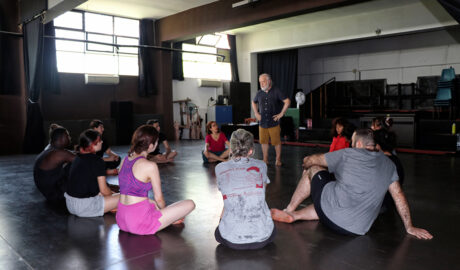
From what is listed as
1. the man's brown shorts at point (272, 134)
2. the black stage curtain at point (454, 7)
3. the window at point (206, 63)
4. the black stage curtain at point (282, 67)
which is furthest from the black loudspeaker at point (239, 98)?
the black stage curtain at point (454, 7)

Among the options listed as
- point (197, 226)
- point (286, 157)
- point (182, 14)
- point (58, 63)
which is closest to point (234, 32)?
point (182, 14)

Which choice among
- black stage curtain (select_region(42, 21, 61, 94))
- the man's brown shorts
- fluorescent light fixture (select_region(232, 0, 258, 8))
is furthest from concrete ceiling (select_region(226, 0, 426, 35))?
black stage curtain (select_region(42, 21, 61, 94))

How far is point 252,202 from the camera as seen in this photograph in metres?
2.27

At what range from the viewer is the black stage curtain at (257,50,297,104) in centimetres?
1319

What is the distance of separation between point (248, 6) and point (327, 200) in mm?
6411

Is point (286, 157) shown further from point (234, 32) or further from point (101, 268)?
point (234, 32)

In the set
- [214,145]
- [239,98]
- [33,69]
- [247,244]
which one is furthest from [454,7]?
[239,98]

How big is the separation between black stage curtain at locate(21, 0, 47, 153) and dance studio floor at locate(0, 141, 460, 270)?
12.1 ft

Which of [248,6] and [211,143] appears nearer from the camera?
[211,143]

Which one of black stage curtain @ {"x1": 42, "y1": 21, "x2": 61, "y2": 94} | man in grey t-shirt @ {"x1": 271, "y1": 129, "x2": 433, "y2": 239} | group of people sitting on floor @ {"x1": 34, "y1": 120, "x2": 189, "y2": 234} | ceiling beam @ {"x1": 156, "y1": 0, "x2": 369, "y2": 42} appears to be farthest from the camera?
black stage curtain @ {"x1": 42, "y1": 21, "x2": 61, "y2": 94}

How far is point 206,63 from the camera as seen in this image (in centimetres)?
1249

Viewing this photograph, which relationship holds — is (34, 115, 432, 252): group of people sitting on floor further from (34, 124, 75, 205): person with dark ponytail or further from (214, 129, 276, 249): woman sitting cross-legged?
(34, 124, 75, 205): person with dark ponytail

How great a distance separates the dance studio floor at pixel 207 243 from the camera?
7.27ft

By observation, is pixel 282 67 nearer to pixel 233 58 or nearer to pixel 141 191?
pixel 233 58
